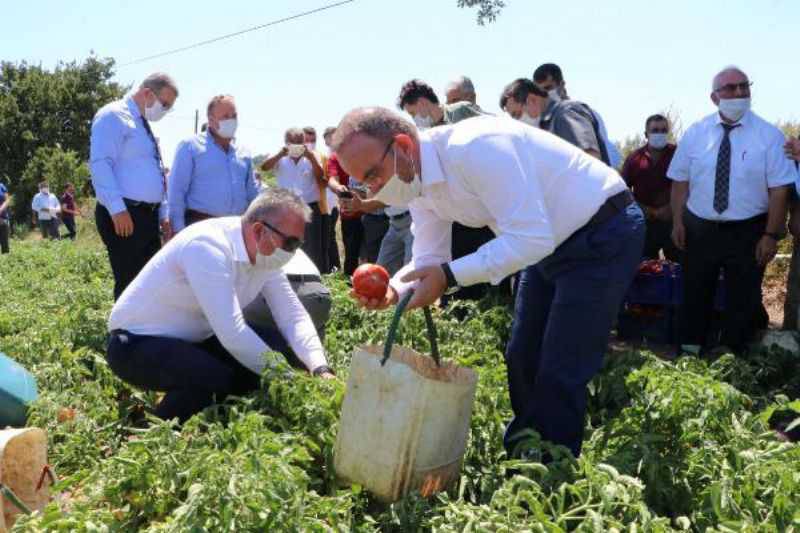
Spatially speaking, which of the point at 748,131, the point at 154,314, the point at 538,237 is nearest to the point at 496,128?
the point at 538,237

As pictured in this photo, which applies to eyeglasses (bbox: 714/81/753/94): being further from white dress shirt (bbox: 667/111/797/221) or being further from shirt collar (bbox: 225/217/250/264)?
shirt collar (bbox: 225/217/250/264)

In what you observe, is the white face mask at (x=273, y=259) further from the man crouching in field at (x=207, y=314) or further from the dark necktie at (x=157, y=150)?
the dark necktie at (x=157, y=150)

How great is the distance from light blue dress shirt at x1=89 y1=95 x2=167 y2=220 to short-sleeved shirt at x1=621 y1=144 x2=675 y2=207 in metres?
3.76

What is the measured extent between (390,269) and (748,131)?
2835 millimetres

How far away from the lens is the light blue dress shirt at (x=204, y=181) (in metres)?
5.55

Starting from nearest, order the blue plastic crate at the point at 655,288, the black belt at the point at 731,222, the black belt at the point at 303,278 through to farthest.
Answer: the black belt at the point at 303,278 → the black belt at the point at 731,222 → the blue plastic crate at the point at 655,288

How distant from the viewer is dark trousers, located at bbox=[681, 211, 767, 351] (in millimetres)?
5305

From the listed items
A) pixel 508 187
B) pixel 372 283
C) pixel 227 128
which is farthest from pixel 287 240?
pixel 227 128

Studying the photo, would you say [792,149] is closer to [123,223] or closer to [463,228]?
[463,228]

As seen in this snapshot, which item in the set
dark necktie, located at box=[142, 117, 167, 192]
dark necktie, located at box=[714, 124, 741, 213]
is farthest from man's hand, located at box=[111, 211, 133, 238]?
Answer: dark necktie, located at box=[714, 124, 741, 213]

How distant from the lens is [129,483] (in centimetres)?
265

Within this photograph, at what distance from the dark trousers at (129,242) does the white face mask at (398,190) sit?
322cm

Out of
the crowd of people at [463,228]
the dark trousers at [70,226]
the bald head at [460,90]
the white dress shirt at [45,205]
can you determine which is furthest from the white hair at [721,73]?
the dark trousers at [70,226]

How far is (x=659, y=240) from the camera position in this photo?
6648 millimetres
